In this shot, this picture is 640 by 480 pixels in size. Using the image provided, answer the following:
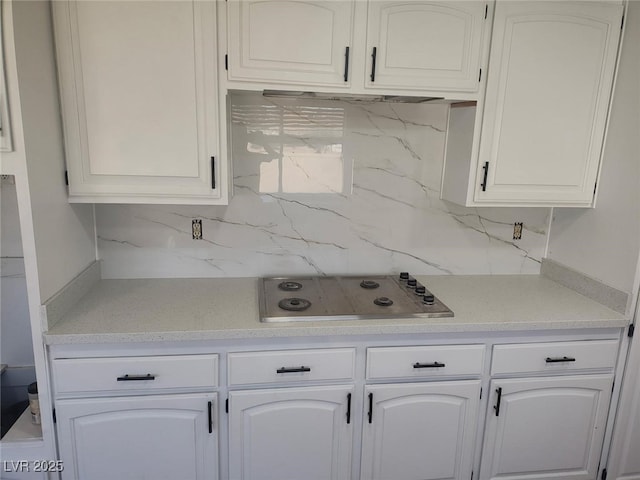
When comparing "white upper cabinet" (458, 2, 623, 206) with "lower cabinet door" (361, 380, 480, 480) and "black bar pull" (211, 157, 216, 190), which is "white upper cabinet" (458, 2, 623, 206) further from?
"black bar pull" (211, 157, 216, 190)

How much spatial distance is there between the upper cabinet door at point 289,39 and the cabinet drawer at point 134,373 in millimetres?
Result: 1077

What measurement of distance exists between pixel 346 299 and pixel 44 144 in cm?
127

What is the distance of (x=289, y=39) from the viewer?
1.63m

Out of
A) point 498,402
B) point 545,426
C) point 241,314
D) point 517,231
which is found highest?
point 517,231

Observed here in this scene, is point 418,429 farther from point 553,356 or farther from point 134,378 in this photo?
point 134,378

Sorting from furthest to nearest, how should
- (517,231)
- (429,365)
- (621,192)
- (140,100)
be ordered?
(517,231) < (621,192) < (429,365) < (140,100)

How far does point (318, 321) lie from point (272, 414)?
399 millimetres

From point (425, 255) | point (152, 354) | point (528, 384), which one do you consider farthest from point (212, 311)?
point (528, 384)

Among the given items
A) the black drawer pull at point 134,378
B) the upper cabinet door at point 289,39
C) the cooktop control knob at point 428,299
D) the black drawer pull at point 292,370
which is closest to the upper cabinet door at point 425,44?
the upper cabinet door at point 289,39

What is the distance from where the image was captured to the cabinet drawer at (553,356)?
177cm

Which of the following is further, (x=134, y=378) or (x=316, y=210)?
(x=316, y=210)

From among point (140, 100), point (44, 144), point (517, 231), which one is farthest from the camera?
point (517, 231)

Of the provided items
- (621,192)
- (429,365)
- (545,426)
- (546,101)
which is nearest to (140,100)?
(429,365)

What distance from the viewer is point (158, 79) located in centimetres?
161
